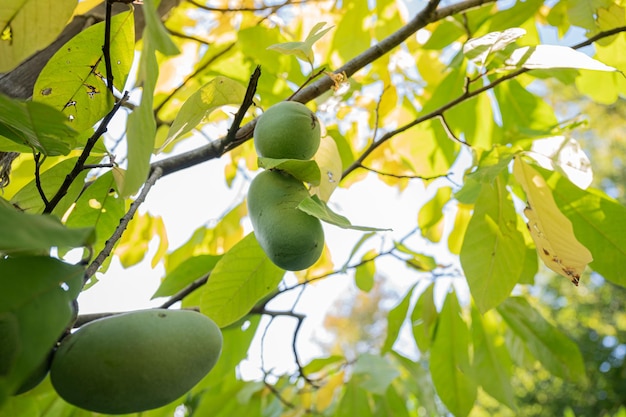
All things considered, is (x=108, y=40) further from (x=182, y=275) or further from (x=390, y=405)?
(x=390, y=405)

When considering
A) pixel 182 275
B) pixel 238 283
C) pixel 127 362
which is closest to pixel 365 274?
pixel 182 275

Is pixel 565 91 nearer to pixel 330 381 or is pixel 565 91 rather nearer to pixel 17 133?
pixel 330 381

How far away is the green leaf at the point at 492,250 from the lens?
0.82 metres

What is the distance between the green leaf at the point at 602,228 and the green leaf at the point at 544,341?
0.34 m

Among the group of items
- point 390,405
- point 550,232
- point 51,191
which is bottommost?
point 390,405

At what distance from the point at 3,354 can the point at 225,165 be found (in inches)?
45.5

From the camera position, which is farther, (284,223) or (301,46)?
(301,46)

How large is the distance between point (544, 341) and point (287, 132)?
93cm

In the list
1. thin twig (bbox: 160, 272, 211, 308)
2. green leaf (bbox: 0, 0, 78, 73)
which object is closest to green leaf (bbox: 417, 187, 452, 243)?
thin twig (bbox: 160, 272, 211, 308)

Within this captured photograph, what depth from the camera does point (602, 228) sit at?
89 centimetres

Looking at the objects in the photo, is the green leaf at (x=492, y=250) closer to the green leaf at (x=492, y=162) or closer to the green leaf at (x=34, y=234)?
the green leaf at (x=492, y=162)

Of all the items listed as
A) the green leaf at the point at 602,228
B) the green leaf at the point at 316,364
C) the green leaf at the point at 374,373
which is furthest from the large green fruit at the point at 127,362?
the green leaf at the point at 316,364

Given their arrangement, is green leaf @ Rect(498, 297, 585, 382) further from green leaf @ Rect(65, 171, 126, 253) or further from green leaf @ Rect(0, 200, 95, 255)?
green leaf @ Rect(0, 200, 95, 255)

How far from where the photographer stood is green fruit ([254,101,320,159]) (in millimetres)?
583
